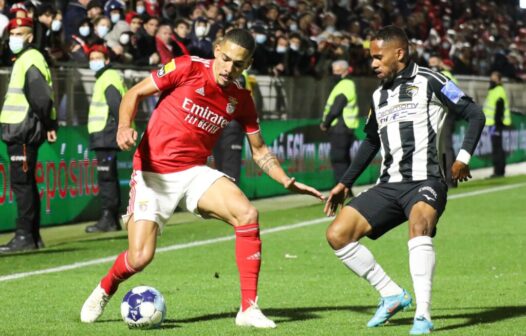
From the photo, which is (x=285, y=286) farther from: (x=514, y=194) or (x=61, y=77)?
(x=514, y=194)

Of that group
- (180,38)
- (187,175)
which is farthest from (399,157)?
(180,38)

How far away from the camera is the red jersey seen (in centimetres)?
820

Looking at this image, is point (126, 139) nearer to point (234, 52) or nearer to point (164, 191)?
point (164, 191)

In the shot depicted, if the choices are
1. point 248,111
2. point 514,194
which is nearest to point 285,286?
point 248,111

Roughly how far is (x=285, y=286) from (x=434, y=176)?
2.65 m

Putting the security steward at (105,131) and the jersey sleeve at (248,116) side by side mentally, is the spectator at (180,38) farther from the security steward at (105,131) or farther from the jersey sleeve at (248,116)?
the jersey sleeve at (248,116)

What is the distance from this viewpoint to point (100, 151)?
1551 centimetres

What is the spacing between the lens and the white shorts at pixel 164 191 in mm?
8156

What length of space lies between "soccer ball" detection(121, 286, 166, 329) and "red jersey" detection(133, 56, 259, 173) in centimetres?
79

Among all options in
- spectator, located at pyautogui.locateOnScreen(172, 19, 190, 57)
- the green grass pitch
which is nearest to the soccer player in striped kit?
the green grass pitch

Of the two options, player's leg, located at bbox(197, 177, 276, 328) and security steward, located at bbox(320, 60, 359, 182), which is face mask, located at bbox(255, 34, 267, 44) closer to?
security steward, located at bbox(320, 60, 359, 182)

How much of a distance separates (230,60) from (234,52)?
66 mm

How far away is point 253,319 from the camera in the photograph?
7988 mm

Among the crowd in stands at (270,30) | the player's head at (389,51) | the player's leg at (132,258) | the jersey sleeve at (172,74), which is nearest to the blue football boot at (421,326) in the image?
the player's head at (389,51)
